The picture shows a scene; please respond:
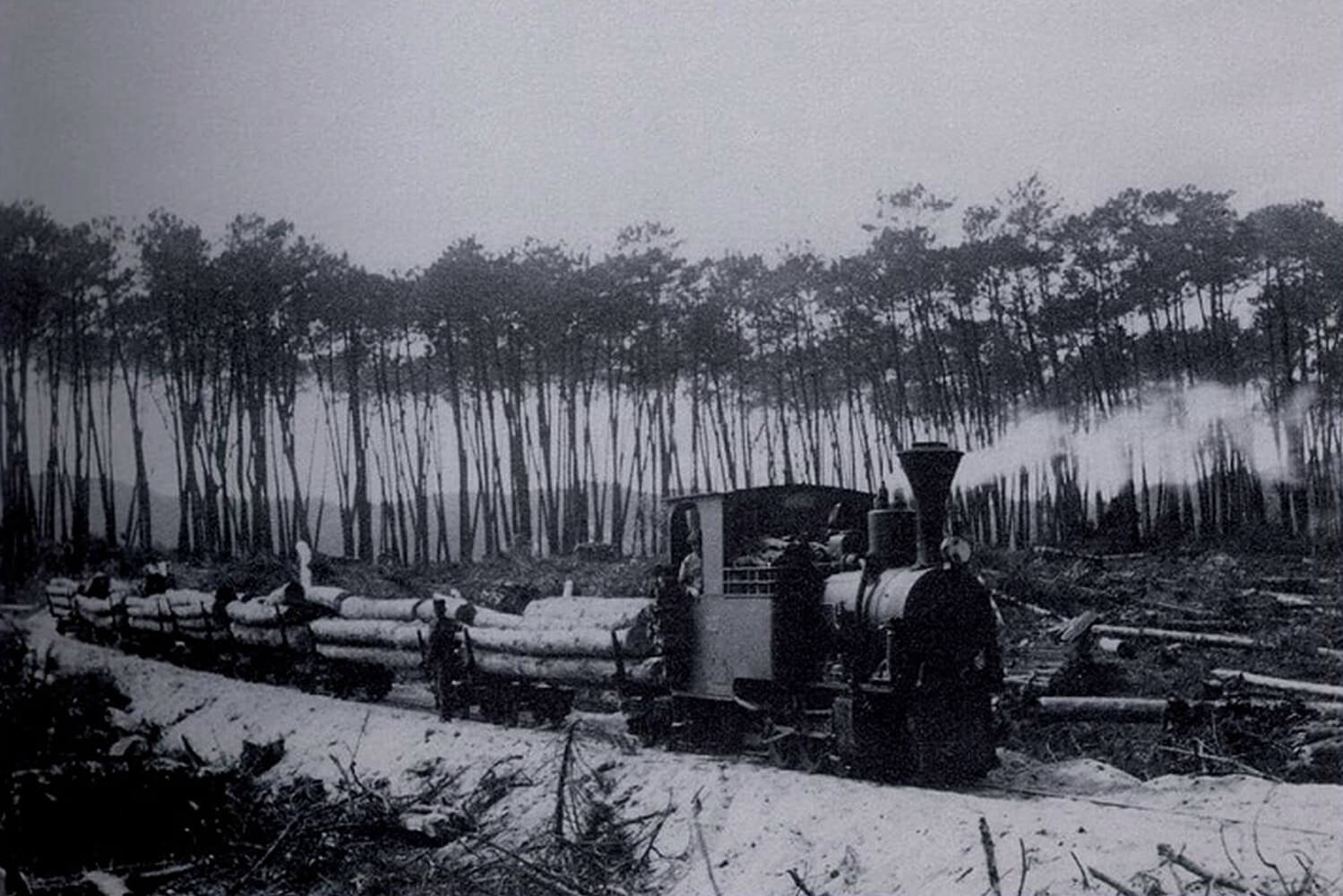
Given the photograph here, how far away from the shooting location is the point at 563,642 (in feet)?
43.6

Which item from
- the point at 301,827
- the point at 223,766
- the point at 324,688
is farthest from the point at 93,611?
the point at 301,827

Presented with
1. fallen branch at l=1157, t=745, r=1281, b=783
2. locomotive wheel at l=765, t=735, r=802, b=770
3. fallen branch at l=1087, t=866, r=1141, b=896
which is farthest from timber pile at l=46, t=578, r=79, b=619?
fallen branch at l=1087, t=866, r=1141, b=896

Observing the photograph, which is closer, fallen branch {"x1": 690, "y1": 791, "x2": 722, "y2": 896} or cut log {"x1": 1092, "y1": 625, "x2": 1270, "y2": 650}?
fallen branch {"x1": 690, "y1": 791, "x2": 722, "y2": 896}

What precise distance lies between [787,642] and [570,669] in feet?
12.2

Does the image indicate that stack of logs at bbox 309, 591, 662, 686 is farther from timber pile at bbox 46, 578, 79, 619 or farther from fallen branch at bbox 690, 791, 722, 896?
→ timber pile at bbox 46, 578, 79, 619

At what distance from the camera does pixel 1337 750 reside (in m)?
9.84

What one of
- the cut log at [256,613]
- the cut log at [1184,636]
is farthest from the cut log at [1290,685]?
the cut log at [256,613]

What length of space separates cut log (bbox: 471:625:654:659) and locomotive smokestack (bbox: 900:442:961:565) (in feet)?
12.4

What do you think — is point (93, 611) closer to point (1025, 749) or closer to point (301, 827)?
point (301, 827)

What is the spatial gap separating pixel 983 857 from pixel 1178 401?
27.7 meters

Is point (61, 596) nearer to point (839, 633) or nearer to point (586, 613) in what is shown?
point (586, 613)

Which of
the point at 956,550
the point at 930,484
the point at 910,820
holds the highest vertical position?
the point at 930,484

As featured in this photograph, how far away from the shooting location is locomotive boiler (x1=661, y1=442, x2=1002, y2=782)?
9.40 m

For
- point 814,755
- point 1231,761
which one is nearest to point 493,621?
point 814,755
